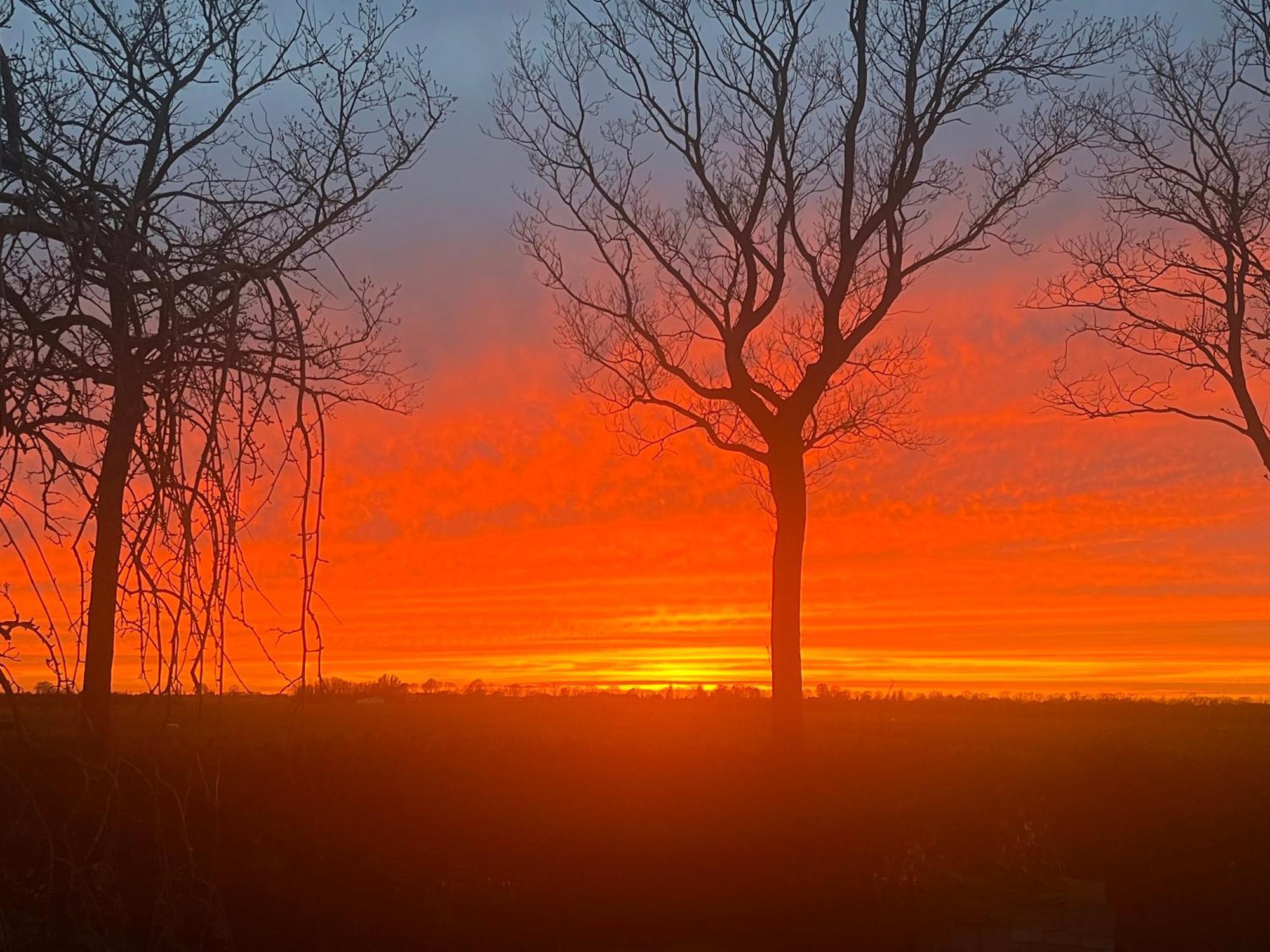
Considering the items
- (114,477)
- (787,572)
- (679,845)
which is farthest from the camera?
(787,572)

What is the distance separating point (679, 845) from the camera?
11625 mm

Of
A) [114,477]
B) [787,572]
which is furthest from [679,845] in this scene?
[114,477]

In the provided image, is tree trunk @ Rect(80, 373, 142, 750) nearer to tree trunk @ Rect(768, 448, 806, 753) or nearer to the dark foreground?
the dark foreground

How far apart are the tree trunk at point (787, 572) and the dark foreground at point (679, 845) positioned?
1.38 meters

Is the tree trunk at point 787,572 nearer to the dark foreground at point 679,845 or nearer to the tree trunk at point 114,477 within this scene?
the dark foreground at point 679,845

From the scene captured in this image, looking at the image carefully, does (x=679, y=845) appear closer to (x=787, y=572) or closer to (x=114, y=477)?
(x=787, y=572)

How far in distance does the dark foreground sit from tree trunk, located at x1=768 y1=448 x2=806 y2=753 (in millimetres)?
1378

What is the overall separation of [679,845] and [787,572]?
246 inches

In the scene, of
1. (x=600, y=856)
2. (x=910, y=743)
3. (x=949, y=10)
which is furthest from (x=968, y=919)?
(x=949, y=10)

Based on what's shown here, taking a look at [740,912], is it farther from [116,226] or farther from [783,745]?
A: [116,226]

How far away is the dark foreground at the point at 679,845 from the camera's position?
33.4 feet

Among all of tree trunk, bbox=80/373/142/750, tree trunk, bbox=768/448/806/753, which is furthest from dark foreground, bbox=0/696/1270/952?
tree trunk, bbox=80/373/142/750

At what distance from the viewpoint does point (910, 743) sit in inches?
Result: 676

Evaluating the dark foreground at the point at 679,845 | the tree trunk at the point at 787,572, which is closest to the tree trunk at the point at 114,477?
the dark foreground at the point at 679,845
